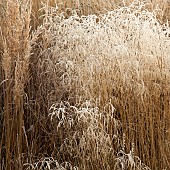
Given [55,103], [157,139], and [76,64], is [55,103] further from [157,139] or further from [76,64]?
[157,139]

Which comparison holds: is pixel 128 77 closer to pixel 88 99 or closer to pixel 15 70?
pixel 88 99

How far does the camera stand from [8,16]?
2.40 meters

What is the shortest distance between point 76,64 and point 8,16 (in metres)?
0.51

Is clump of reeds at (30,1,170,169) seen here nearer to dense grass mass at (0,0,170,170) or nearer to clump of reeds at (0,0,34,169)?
dense grass mass at (0,0,170,170)

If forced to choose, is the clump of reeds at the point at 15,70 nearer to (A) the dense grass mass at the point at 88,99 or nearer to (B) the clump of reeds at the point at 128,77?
(A) the dense grass mass at the point at 88,99

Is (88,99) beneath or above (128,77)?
beneath

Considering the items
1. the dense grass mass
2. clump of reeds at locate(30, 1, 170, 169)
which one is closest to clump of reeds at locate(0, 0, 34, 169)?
the dense grass mass

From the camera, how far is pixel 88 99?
100.0 inches

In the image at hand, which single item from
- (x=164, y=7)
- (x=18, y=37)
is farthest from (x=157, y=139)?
(x=164, y=7)

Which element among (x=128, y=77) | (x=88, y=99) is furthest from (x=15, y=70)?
(x=128, y=77)

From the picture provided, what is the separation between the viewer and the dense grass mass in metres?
2.35

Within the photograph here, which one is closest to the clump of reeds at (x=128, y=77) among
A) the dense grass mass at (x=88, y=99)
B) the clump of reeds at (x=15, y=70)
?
the dense grass mass at (x=88, y=99)

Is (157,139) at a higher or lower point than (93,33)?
lower

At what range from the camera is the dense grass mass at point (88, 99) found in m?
2.35
